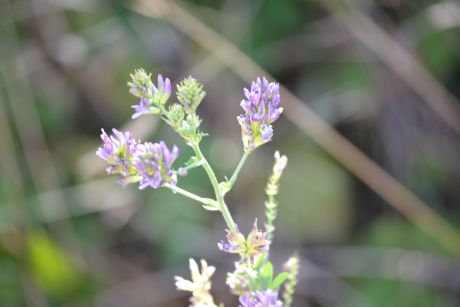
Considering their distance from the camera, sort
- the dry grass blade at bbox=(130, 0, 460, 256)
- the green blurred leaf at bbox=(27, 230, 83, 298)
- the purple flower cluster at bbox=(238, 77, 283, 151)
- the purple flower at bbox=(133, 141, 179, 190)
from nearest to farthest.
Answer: the purple flower at bbox=(133, 141, 179, 190) → the purple flower cluster at bbox=(238, 77, 283, 151) → the dry grass blade at bbox=(130, 0, 460, 256) → the green blurred leaf at bbox=(27, 230, 83, 298)

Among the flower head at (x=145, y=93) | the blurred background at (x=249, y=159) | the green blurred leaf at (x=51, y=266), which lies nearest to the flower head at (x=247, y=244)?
the flower head at (x=145, y=93)

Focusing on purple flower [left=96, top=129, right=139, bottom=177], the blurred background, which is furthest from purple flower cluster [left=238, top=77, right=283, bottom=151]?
the blurred background

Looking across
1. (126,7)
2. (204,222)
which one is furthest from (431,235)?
(126,7)

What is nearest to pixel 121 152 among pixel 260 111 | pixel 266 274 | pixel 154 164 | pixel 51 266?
pixel 154 164

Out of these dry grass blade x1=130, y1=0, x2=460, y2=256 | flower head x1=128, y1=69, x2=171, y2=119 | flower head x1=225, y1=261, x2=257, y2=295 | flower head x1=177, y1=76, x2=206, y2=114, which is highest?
dry grass blade x1=130, y1=0, x2=460, y2=256

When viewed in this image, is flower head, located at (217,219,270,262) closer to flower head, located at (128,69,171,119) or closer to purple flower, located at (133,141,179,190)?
purple flower, located at (133,141,179,190)

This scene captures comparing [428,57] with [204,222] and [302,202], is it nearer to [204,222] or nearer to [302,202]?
[302,202]
